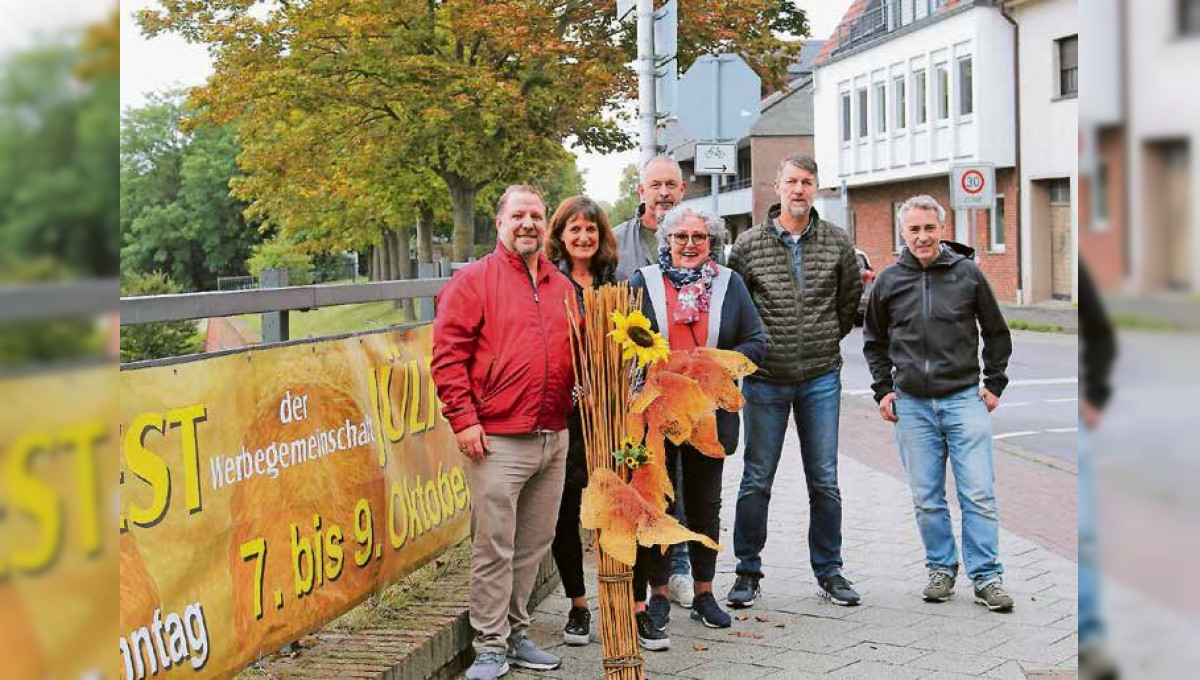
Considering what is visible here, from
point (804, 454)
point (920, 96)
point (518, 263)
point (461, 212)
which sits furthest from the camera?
point (920, 96)

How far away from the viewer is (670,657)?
556 cm

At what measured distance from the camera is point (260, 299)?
488cm

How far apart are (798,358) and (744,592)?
1.04 m

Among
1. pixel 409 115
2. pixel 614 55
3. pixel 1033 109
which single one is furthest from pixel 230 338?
pixel 1033 109

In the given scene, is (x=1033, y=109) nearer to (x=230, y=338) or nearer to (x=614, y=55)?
(x=614, y=55)

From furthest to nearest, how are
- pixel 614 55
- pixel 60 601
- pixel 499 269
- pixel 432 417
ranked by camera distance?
pixel 614 55
pixel 432 417
pixel 499 269
pixel 60 601

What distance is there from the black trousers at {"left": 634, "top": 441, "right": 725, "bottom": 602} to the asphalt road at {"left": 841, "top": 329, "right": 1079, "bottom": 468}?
2.68 metres

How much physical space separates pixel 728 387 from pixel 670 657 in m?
1.31

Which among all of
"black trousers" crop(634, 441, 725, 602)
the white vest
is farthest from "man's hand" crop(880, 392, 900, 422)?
the white vest

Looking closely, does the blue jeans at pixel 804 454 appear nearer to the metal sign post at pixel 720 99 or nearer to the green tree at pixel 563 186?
the metal sign post at pixel 720 99

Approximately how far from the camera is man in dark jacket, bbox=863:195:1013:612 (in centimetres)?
622

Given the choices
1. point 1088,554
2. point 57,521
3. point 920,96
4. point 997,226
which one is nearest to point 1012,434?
point 1088,554

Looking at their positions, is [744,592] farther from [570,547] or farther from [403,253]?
[403,253]

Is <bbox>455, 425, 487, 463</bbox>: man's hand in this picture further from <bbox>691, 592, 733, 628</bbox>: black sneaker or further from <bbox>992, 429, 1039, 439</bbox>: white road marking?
<bbox>992, 429, 1039, 439</bbox>: white road marking
